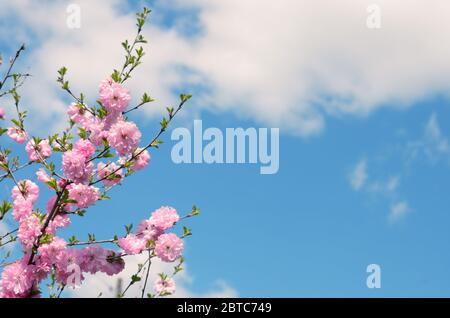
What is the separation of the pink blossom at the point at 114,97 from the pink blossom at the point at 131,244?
1.02 meters

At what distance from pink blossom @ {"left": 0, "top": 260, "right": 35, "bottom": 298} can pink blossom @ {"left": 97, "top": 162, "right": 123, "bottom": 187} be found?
0.98 meters

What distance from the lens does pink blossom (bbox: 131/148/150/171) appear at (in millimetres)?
5086

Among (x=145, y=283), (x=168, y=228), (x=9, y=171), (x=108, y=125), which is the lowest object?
(x=145, y=283)

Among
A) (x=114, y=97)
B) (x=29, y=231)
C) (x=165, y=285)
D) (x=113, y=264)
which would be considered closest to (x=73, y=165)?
(x=29, y=231)

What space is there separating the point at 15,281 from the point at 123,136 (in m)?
1.34

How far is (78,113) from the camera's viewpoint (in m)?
5.10

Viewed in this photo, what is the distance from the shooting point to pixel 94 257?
4.57 meters

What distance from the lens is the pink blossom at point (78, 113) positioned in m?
4.97

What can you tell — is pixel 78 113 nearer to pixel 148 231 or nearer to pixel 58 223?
pixel 58 223
